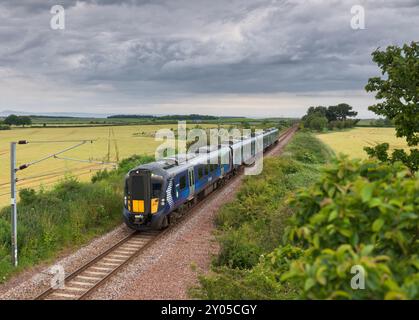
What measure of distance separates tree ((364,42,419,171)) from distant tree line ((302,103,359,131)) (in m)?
106

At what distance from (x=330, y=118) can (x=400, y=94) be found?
14651cm

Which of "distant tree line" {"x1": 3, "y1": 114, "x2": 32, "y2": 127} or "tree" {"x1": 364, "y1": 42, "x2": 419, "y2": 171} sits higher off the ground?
"distant tree line" {"x1": 3, "y1": 114, "x2": 32, "y2": 127}

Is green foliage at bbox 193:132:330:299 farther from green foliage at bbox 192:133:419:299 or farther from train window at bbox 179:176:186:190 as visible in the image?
train window at bbox 179:176:186:190

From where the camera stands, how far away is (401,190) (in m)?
4.32

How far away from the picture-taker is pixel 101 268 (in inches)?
554

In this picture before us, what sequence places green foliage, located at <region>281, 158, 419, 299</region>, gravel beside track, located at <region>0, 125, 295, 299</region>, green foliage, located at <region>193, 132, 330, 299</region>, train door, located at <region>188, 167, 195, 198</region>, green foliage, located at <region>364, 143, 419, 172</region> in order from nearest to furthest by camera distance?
green foliage, located at <region>281, 158, 419, 299</region> < green foliage, located at <region>193, 132, 330, 299</region> < green foliage, located at <region>364, 143, 419, 172</region> < gravel beside track, located at <region>0, 125, 295, 299</region> < train door, located at <region>188, 167, 195, 198</region>

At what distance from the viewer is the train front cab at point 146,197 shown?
17.0 meters

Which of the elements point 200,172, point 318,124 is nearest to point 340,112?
point 318,124

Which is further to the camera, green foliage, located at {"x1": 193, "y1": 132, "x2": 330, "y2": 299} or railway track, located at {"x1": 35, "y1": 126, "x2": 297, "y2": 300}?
railway track, located at {"x1": 35, "y1": 126, "x2": 297, "y2": 300}

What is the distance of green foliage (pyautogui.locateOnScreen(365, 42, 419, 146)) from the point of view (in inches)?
458

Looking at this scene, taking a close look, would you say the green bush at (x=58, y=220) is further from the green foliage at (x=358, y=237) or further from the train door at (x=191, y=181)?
the green foliage at (x=358, y=237)

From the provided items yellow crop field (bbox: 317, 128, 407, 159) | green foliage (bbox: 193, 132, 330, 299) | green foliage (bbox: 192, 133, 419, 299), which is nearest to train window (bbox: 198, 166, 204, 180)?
green foliage (bbox: 193, 132, 330, 299)
